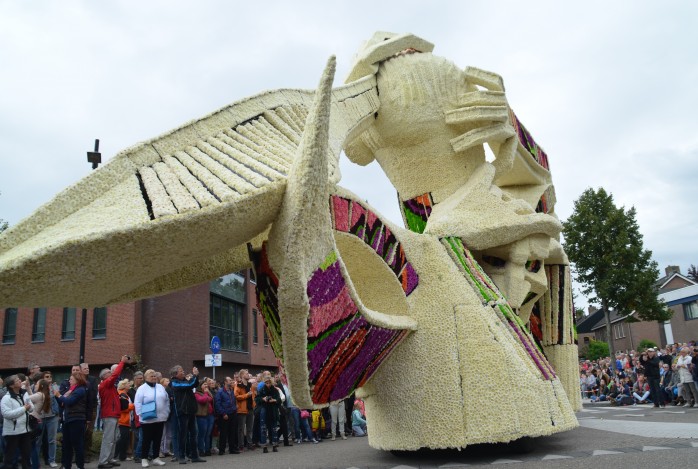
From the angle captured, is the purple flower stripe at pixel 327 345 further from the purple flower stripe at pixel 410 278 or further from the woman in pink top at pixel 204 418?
the woman in pink top at pixel 204 418

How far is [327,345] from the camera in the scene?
17.8 feet

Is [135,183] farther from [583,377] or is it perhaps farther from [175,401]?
[583,377]

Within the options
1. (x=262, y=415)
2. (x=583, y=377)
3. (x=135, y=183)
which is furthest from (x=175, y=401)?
(x=583, y=377)

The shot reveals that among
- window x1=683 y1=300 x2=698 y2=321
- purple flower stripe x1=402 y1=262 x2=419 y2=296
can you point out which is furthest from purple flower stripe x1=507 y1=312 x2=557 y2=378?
window x1=683 y1=300 x2=698 y2=321

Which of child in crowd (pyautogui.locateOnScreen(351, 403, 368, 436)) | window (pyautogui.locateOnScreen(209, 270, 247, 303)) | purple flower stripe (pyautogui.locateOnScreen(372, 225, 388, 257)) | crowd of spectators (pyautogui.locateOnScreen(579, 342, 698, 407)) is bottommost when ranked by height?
child in crowd (pyautogui.locateOnScreen(351, 403, 368, 436))

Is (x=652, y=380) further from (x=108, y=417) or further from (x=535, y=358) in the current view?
(x=108, y=417)

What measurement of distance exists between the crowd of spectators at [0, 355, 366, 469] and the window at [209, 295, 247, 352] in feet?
38.6

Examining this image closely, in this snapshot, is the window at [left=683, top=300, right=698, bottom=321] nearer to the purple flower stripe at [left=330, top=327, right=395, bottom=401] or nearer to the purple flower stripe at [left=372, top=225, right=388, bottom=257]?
the purple flower stripe at [left=372, top=225, right=388, bottom=257]

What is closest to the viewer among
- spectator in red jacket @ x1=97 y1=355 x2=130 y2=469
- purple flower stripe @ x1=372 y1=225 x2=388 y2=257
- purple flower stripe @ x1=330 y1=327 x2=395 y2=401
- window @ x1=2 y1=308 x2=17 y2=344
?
purple flower stripe @ x1=330 y1=327 x2=395 y2=401

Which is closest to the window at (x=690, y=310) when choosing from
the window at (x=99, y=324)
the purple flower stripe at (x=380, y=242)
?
the window at (x=99, y=324)

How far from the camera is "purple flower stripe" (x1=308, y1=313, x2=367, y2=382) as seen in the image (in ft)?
17.3

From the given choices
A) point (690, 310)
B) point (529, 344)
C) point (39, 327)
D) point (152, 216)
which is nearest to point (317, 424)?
Answer: point (529, 344)

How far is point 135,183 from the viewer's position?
4.34 meters

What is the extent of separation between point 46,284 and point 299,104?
3.54m
